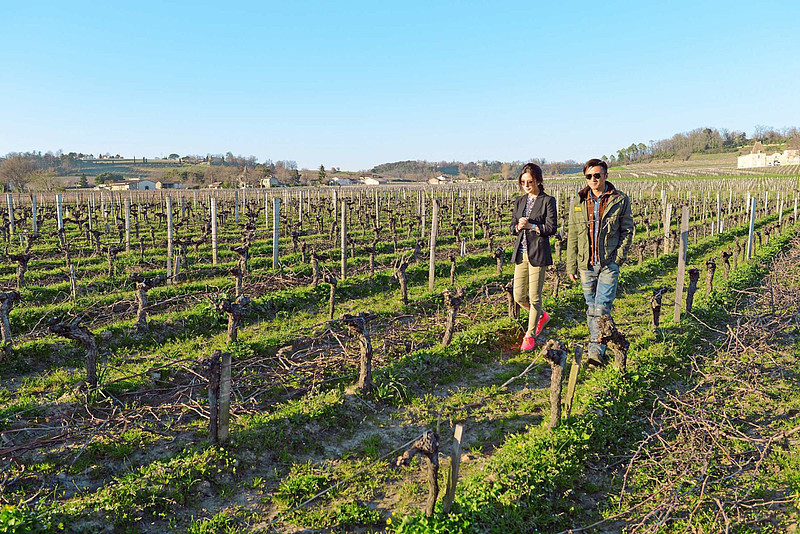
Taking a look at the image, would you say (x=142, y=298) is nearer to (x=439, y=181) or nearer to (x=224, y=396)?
(x=224, y=396)

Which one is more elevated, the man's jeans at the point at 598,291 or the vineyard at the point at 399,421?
the man's jeans at the point at 598,291

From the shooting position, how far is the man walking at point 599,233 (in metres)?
5.79

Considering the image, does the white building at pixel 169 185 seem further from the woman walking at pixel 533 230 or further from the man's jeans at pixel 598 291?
the man's jeans at pixel 598 291

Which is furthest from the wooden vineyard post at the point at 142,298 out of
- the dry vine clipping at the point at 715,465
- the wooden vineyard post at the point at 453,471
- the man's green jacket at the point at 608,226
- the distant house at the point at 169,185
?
the distant house at the point at 169,185

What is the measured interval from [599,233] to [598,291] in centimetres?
70

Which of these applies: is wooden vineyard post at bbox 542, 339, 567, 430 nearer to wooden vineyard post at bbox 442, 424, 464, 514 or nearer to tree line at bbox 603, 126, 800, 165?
wooden vineyard post at bbox 442, 424, 464, 514

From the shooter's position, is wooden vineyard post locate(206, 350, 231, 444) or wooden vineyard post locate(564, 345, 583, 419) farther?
wooden vineyard post locate(564, 345, 583, 419)

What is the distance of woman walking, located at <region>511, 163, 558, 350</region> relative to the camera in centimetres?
603

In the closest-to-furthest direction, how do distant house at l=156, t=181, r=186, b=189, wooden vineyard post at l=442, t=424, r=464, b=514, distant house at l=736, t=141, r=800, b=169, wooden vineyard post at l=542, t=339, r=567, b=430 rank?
wooden vineyard post at l=442, t=424, r=464, b=514
wooden vineyard post at l=542, t=339, r=567, b=430
distant house at l=156, t=181, r=186, b=189
distant house at l=736, t=141, r=800, b=169

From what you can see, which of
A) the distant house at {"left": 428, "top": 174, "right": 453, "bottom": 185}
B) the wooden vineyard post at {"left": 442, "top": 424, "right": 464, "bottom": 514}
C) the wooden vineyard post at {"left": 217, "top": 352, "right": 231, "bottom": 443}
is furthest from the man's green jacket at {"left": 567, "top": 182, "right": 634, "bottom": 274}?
the distant house at {"left": 428, "top": 174, "right": 453, "bottom": 185}

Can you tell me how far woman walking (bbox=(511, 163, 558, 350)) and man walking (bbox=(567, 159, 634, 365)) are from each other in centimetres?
35

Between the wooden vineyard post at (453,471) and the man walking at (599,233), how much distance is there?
10.1ft

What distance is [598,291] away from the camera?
5992mm

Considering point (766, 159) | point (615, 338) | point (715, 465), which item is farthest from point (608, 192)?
point (766, 159)
